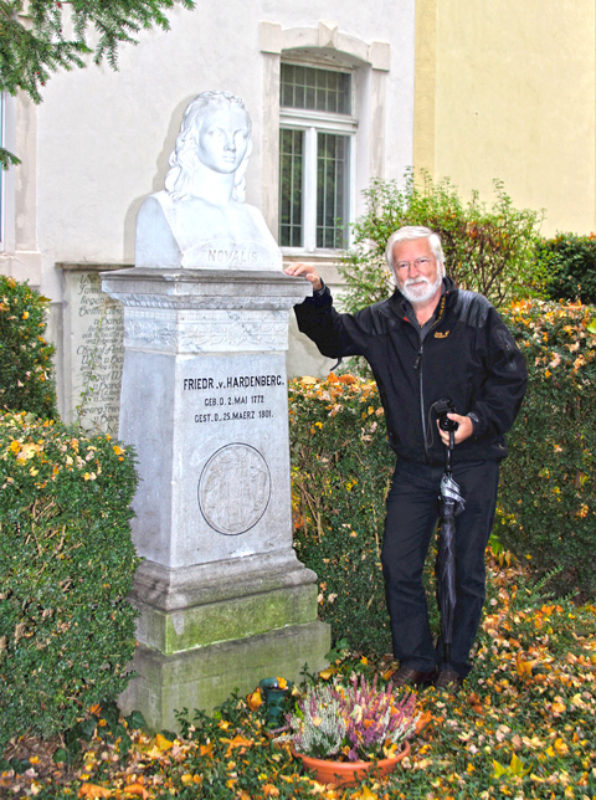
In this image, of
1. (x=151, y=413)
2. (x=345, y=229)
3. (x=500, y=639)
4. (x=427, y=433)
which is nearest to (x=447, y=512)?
(x=427, y=433)

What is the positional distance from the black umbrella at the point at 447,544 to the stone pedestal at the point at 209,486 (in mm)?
608

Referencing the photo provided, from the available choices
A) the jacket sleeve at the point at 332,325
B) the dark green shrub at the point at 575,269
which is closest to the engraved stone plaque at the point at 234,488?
the jacket sleeve at the point at 332,325

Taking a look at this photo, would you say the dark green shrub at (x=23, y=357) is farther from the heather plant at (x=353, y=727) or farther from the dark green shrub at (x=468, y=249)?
the dark green shrub at (x=468, y=249)

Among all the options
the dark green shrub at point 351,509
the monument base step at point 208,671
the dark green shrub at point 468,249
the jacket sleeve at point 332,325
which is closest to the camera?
the monument base step at point 208,671

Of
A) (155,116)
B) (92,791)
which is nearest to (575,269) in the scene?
(155,116)

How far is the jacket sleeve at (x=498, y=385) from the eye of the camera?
4262mm

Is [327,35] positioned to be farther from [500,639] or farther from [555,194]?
[500,639]

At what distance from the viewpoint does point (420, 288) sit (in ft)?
14.3

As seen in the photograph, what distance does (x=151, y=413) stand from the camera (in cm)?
429

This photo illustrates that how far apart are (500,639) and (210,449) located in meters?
1.78

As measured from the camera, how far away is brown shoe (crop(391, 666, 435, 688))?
439cm

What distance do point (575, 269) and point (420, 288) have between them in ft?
25.9

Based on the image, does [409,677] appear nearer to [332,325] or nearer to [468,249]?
[332,325]

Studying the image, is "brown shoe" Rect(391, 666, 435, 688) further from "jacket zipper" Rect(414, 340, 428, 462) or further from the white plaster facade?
the white plaster facade
